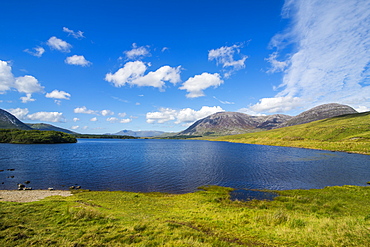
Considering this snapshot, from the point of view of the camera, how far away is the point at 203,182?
5169 centimetres

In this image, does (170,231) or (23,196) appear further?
(23,196)

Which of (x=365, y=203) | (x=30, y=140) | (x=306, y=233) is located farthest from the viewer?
(x=30, y=140)

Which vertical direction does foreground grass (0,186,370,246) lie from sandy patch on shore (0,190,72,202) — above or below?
above

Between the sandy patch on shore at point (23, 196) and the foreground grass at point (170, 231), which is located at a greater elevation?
the foreground grass at point (170, 231)

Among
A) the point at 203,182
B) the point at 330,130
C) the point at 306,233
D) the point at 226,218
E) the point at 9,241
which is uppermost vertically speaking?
the point at 330,130

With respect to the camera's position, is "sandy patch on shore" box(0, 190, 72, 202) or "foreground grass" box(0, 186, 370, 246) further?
"sandy patch on shore" box(0, 190, 72, 202)

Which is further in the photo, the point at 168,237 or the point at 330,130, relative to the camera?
the point at 330,130

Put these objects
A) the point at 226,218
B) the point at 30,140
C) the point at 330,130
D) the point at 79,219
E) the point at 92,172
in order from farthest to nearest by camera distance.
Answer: the point at 30,140 → the point at 330,130 → the point at 92,172 → the point at 226,218 → the point at 79,219

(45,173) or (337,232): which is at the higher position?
(337,232)

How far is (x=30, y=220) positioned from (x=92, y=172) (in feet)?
168

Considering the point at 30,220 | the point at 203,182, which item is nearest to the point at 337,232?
the point at 30,220

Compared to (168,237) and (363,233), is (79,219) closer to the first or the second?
(168,237)

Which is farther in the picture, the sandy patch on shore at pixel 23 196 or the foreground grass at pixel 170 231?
the sandy patch on shore at pixel 23 196

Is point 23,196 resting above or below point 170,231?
below
